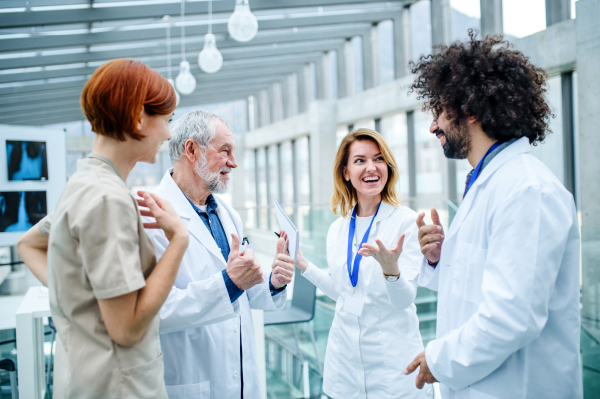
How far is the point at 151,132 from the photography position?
124 centimetres

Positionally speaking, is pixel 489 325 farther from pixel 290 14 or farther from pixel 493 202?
pixel 290 14

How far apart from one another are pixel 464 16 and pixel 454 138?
7.81m

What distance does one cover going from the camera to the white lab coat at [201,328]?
4.93ft

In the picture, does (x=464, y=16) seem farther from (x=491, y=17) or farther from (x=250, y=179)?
(x=250, y=179)

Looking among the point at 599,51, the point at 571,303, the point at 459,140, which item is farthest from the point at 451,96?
the point at 599,51

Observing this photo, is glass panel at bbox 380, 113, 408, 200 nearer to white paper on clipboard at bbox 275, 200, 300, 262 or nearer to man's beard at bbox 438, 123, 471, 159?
white paper on clipboard at bbox 275, 200, 300, 262

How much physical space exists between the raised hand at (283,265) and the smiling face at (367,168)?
0.59m

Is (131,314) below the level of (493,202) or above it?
below

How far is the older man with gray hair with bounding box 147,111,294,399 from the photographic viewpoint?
1519 mm

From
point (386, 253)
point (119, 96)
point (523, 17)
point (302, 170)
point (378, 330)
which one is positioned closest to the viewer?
point (119, 96)

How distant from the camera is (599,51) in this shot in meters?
4.77

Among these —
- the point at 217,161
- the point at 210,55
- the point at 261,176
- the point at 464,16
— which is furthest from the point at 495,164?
the point at 261,176

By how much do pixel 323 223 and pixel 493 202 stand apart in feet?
18.4

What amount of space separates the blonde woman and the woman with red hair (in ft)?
3.04
